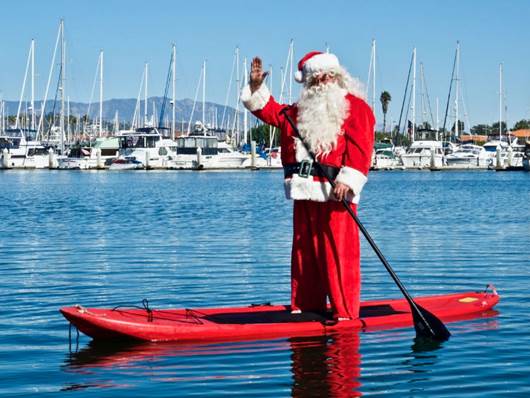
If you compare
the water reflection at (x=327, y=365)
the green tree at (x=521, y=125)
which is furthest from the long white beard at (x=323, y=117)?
the green tree at (x=521, y=125)

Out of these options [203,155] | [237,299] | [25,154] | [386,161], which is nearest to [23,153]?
[25,154]

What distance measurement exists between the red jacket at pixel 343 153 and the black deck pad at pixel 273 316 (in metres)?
1.03

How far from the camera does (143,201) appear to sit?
40250 millimetres

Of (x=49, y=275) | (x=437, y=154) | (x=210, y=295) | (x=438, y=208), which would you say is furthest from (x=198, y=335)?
(x=437, y=154)

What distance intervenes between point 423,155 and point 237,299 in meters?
78.3

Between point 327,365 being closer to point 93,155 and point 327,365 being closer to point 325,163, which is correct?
point 325,163

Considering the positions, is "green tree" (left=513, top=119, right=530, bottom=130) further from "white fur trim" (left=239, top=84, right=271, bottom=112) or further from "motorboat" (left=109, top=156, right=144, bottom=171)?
"white fur trim" (left=239, top=84, right=271, bottom=112)

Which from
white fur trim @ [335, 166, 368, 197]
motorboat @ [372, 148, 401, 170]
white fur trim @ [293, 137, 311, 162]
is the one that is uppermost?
white fur trim @ [293, 137, 311, 162]

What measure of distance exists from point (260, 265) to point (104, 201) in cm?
2577

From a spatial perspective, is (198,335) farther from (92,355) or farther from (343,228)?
(343,228)

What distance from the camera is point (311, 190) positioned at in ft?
29.3

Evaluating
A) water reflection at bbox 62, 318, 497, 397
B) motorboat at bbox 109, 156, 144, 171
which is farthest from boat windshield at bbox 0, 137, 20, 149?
water reflection at bbox 62, 318, 497, 397

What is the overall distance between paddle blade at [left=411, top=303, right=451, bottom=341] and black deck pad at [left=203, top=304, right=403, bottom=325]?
2.09ft

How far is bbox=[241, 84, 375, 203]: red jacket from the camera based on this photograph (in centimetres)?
891
